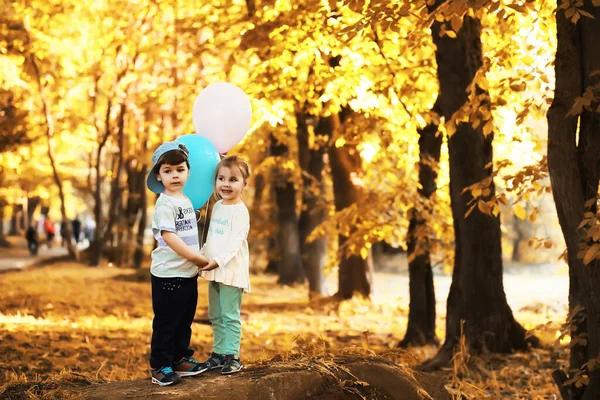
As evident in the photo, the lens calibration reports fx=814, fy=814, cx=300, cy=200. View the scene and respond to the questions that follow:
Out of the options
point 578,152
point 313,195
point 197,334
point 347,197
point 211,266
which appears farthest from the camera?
point 313,195

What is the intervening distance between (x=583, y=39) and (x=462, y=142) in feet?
12.2

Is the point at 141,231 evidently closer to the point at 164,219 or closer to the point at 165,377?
the point at 164,219

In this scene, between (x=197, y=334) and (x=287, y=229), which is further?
(x=287, y=229)

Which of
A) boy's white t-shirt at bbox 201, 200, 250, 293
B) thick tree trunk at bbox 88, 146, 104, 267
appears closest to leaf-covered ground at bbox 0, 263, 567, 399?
boy's white t-shirt at bbox 201, 200, 250, 293

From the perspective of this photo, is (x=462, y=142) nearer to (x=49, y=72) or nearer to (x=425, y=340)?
(x=425, y=340)

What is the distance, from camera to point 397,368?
5777 mm

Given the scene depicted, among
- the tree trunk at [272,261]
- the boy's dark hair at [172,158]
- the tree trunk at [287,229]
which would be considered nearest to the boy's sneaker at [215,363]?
the boy's dark hair at [172,158]

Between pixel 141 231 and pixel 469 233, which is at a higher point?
pixel 469 233

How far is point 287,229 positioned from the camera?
24.0 meters

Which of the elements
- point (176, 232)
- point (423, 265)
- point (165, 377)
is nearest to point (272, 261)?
point (423, 265)

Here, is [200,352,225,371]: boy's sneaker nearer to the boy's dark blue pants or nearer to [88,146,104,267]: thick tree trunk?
the boy's dark blue pants

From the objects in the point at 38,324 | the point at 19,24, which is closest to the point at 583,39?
the point at 38,324

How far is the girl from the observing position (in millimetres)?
5645

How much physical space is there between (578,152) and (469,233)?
3.77m
